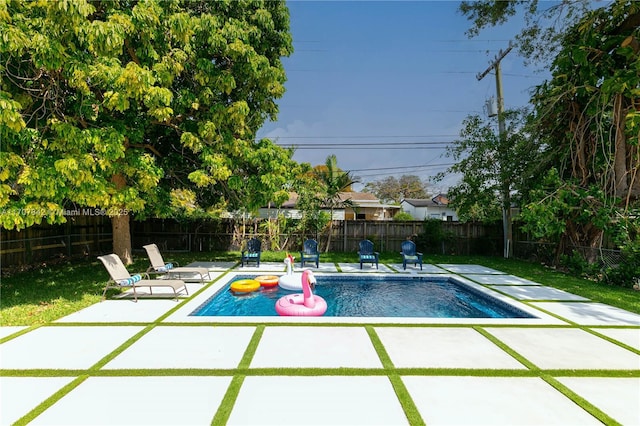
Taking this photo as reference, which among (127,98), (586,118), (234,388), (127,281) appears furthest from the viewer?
(586,118)

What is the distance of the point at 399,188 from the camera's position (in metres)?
54.2

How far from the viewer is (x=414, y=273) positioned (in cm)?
1034

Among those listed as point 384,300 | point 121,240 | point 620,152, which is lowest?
point 384,300

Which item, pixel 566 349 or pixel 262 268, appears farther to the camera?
pixel 262 268

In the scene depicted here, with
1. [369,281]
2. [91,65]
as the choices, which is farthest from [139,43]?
[369,281]

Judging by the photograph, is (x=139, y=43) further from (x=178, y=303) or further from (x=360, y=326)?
(x=360, y=326)

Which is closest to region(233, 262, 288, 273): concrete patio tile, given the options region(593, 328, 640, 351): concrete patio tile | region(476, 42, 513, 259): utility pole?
region(593, 328, 640, 351): concrete patio tile

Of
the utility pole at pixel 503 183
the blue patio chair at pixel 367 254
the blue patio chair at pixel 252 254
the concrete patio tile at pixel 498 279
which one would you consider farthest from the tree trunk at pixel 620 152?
the blue patio chair at pixel 252 254

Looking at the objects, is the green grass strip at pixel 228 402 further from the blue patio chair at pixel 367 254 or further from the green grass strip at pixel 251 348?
the blue patio chair at pixel 367 254

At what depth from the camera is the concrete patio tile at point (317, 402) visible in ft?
9.04

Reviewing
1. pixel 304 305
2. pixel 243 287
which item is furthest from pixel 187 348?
pixel 243 287

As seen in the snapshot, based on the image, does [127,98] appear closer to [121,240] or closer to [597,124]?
[121,240]

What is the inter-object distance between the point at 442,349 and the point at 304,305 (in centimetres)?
278

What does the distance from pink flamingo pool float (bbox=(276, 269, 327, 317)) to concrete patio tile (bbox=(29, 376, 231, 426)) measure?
8.62 ft
